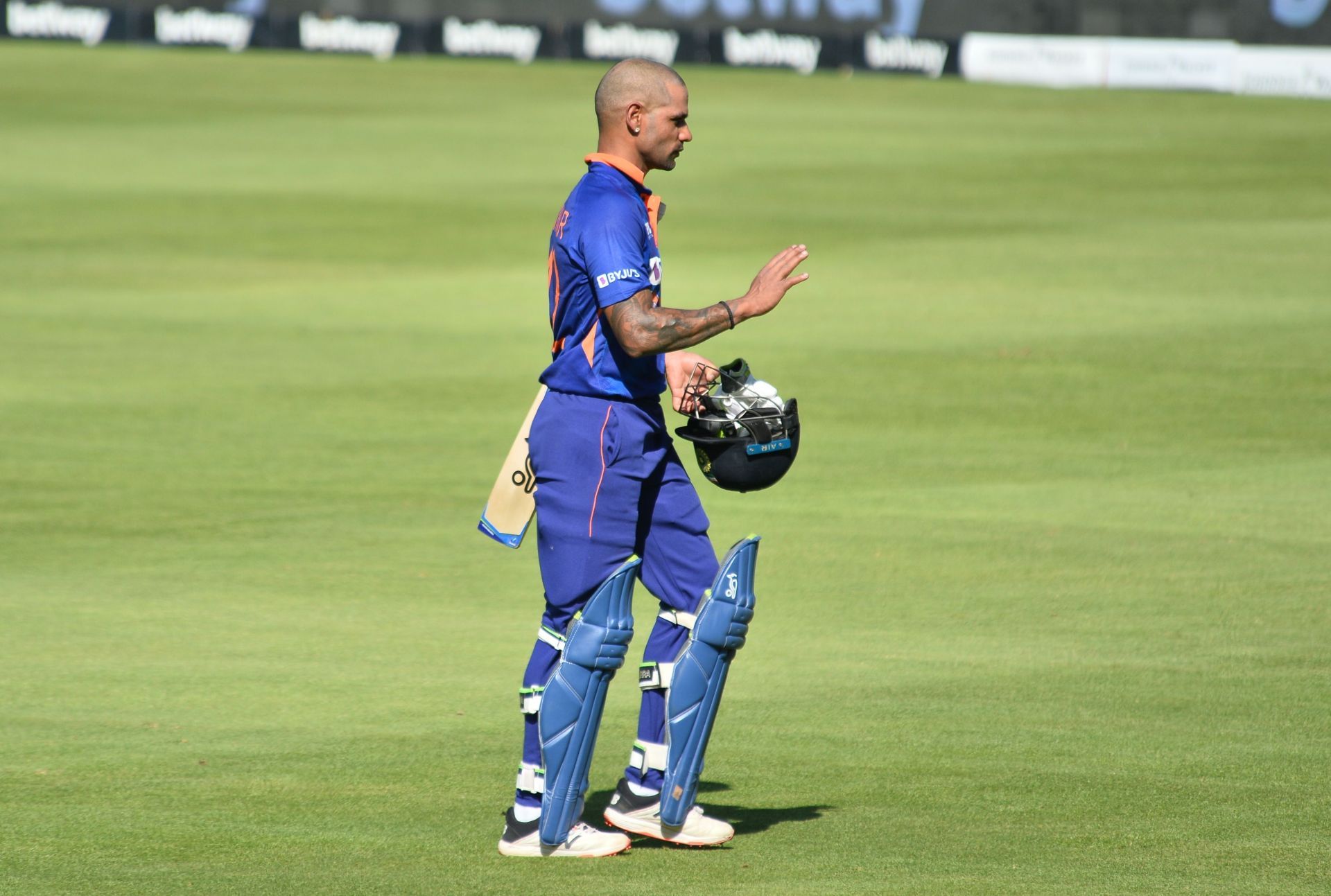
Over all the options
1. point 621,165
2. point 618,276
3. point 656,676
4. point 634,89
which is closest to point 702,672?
point 656,676

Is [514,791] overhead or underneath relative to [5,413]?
overhead

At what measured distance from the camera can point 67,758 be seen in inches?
263

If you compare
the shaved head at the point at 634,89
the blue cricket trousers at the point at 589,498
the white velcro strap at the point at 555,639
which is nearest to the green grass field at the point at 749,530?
the white velcro strap at the point at 555,639

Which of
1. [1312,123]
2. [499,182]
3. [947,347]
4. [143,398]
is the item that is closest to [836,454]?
[947,347]

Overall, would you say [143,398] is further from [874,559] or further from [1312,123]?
[1312,123]

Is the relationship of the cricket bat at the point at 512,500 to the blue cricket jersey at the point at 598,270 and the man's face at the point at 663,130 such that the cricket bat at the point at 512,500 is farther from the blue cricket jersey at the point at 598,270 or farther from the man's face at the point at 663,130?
the man's face at the point at 663,130

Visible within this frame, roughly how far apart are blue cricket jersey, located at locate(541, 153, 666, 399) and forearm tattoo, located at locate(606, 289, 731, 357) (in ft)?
0.19

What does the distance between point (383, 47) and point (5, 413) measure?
82.4ft

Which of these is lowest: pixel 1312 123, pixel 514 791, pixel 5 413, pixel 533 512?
pixel 5 413

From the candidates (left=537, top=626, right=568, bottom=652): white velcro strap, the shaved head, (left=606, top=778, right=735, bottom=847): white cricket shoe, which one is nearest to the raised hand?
the shaved head

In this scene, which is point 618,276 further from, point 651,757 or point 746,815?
point 746,815

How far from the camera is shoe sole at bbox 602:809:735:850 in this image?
19.5 ft

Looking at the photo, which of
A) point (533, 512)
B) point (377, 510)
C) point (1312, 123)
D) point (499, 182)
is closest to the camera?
point (533, 512)

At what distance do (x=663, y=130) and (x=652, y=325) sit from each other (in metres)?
0.65
